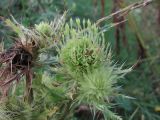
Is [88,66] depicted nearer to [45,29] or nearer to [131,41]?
[45,29]

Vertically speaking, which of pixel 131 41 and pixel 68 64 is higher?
pixel 131 41

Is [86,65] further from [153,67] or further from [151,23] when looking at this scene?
[151,23]

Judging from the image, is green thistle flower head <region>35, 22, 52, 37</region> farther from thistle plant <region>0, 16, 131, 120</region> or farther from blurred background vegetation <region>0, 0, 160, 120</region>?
blurred background vegetation <region>0, 0, 160, 120</region>

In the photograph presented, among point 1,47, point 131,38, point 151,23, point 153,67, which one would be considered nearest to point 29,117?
point 1,47

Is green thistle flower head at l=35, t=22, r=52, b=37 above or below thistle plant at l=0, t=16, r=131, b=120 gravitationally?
above

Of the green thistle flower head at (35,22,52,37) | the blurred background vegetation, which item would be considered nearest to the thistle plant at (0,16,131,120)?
the green thistle flower head at (35,22,52,37)

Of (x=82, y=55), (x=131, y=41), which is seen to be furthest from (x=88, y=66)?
(x=131, y=41)

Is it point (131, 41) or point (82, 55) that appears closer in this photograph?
point (82, 55)
